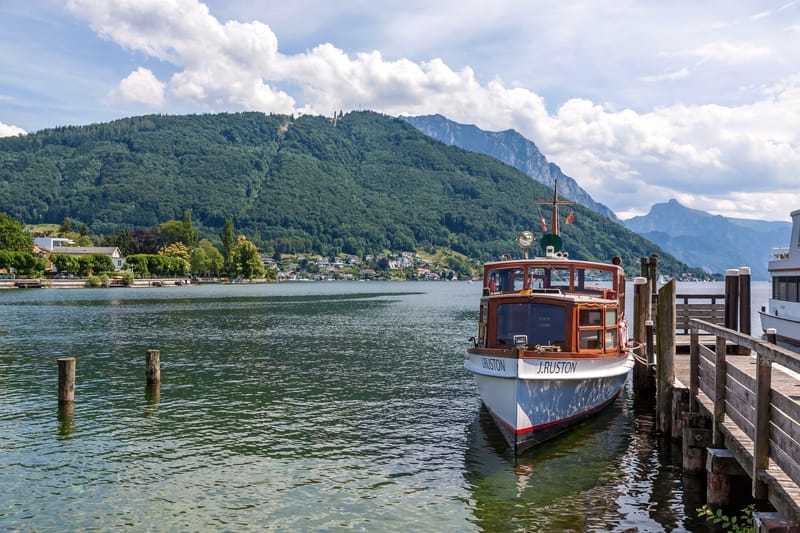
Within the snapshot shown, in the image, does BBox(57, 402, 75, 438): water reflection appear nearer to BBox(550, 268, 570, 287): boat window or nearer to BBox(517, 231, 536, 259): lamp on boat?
BBox(517, 231, 536, 259): lamp on boat

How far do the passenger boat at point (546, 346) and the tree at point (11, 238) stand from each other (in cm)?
16028

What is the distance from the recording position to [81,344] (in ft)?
153

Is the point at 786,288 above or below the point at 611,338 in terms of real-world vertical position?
above

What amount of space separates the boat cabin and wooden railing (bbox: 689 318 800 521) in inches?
218

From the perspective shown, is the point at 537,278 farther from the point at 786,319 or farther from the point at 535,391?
the point at 786,319

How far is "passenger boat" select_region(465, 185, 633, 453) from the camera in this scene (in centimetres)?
1848

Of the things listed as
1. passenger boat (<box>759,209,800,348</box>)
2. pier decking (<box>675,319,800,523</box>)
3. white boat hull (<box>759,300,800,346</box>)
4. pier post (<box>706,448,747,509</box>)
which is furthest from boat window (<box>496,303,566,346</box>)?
passenger boat (<box>759,209,800,348</box>)

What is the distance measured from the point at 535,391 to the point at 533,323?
266 cm

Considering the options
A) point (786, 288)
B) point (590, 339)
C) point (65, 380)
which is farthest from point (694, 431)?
point (786, 288)

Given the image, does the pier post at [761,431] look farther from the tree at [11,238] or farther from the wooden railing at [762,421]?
the tree at [11,238]

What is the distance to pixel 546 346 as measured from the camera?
19.6 meters

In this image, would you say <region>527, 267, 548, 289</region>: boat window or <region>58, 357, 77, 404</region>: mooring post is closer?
<region>527, 267, 548, 289</region>: boat window

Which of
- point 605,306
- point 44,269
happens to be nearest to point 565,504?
point 605,306

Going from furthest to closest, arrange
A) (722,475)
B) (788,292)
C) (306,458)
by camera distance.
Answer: (788,292), (306,458), (722,475)
